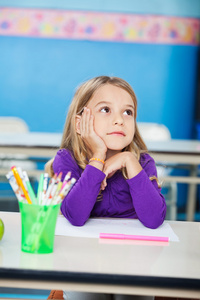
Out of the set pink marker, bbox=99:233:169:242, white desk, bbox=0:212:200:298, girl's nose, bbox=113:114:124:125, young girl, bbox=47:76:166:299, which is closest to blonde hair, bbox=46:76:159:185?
young girl, bbox=47:76:166:299

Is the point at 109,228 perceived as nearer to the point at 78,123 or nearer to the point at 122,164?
the point at 122,164

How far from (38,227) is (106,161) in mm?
485

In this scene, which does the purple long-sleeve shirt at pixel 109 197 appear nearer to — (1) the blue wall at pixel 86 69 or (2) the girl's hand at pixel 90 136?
(2) the girl's hand at pixel 90 136

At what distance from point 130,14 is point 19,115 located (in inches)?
58.2

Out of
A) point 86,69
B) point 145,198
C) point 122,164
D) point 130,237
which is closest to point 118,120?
A: point 122,164

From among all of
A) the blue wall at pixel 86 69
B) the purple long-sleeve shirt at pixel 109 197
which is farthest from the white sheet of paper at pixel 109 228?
the blue wall at pixel 86 69

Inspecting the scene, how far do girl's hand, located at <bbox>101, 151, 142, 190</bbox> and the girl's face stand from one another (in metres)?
0.04

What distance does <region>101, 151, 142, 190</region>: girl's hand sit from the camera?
1359mm

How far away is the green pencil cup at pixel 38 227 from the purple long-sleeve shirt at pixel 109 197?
0.89ft

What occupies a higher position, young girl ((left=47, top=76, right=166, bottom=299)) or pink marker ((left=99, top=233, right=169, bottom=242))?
young girl ((left=47, top=76, right=166, bottom=299))

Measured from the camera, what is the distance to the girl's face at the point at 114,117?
1.41 metres

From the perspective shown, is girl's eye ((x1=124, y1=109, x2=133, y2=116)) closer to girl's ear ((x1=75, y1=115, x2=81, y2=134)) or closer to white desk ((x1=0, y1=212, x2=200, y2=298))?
girl's ear ((x1=75, y1=115, x2=81, y2=134))

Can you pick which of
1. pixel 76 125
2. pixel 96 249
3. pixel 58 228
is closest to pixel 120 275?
pixel 96 249

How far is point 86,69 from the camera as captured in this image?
4.92 m
